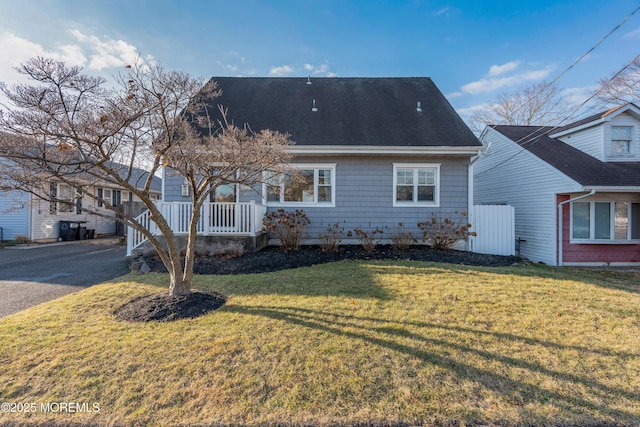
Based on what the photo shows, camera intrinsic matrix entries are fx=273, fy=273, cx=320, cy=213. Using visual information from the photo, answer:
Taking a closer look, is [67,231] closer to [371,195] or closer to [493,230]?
[371,195]

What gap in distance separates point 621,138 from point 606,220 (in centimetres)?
353

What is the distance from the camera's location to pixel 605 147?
1034 centimetres

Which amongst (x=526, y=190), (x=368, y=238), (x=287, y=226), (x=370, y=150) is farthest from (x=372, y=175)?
(x=526, y=190)

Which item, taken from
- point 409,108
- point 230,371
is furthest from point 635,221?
point 230,371

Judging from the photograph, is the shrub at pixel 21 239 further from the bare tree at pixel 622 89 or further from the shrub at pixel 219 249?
the bare tree at pixel 622 89

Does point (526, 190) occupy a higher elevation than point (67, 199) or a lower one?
higher

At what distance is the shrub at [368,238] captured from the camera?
8.77 metres

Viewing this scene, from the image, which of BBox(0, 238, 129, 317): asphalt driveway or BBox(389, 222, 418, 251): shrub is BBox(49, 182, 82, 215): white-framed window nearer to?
BBox(0, 238, 129, 317): asphalt driveway

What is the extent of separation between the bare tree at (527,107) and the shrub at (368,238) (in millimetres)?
18956

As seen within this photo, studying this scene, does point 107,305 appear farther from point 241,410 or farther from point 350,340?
point 350,340

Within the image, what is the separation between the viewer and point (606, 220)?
9.52 meters

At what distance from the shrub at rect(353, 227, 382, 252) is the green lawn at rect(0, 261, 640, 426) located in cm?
386

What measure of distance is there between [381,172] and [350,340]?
747 cm

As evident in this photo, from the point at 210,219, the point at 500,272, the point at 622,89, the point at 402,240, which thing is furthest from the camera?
the point at 622,89
